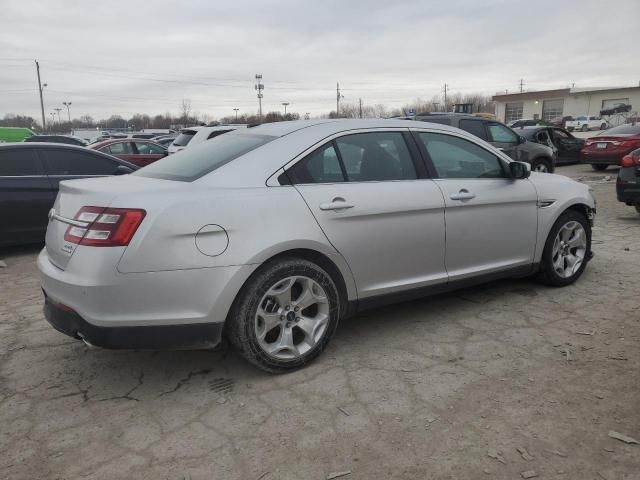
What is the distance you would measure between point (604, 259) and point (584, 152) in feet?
35.4

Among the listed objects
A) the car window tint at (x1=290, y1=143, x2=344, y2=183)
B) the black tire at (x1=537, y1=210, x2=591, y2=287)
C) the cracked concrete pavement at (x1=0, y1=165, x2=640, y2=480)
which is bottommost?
the cracked concrete pavement at (x1=0, y1=165, x2=640, y2=480)

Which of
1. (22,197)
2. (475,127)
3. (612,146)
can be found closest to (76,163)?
(22,197)

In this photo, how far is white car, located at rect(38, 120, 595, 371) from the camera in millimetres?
2787

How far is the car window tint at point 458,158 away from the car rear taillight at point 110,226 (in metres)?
2.23

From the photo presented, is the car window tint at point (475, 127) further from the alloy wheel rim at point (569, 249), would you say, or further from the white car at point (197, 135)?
the alloy wheel rim at point (569, 249)

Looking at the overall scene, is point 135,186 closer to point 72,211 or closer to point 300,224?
point 72,211

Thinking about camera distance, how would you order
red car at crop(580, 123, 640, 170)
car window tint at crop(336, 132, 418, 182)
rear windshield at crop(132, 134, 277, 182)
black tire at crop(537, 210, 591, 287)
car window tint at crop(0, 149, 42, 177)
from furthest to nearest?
1. red car at crop(580, 123, 640, 170)
2. car window tint at crop(0, 149, 42, 177)
3. black tire at crop(537, 210, 591, 287)
4. car window tint at crop(336, 132, 418, 182)
5. rear windshield at crop(132, 134, 277, 182)

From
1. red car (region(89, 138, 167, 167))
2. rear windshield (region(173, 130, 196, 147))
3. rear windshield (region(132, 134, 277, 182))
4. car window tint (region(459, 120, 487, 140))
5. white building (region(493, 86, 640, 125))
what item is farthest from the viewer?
white building (region(493, 86, 640, 125))

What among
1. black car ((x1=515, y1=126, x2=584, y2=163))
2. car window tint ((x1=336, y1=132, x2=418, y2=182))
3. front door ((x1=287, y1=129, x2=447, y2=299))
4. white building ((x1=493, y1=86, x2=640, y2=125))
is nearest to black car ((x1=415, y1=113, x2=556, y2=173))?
black car ((x1=515, y1=126, x2=584, y2=163))

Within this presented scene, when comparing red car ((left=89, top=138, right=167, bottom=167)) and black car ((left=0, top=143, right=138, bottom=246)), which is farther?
red car ((left=89, top=138, right=167, bottom=167))

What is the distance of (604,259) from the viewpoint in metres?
5.80

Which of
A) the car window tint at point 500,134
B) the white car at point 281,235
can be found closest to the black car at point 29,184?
the white car at point 281,235

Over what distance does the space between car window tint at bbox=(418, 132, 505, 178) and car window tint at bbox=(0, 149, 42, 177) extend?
526 cm

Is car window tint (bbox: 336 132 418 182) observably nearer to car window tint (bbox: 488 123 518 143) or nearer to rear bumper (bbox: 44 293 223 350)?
rear bumper (bbox: 44 293 223 350)
